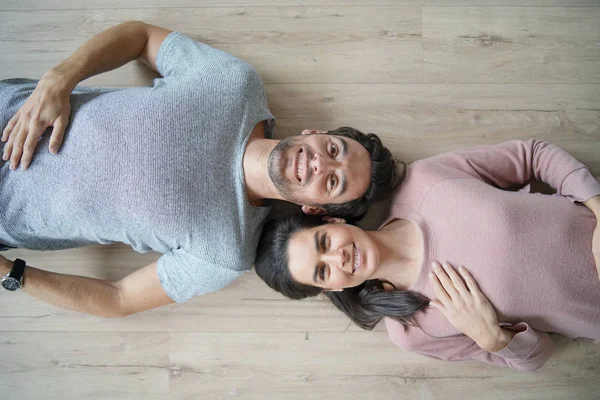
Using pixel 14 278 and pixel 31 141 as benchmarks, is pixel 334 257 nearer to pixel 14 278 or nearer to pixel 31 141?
pixel 31 141

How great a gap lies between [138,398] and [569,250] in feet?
6.23

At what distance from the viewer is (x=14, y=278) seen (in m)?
1.66

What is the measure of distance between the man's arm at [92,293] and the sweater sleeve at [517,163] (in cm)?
135

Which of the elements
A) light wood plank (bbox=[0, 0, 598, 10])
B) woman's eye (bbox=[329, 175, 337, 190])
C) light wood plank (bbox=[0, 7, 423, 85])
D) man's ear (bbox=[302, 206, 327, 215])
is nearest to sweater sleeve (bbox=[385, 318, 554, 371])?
man's ear (bbox=[302, 206, 327, 215])

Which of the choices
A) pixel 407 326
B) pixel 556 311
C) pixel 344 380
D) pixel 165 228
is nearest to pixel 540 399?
pixel 556 311

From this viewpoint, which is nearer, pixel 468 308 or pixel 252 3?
pixel 468 308

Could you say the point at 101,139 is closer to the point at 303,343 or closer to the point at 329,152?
the point at 329,152

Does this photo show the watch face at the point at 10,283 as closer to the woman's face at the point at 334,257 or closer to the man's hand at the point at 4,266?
the man's hand at the point at 4,266

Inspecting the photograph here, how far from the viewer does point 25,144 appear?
150cm

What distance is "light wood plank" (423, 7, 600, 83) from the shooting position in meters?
1.90

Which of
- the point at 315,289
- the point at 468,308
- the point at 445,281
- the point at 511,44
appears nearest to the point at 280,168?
the point at 315,289

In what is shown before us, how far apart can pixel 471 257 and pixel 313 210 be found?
64 cm

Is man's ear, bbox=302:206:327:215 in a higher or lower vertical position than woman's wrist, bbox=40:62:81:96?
lower

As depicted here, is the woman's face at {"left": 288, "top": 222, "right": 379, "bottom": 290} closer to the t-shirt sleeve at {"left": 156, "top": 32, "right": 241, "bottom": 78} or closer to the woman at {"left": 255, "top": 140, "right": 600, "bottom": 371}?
the woman at {"left": 255, "top": 140, "right": 600, "bottom": 371}
